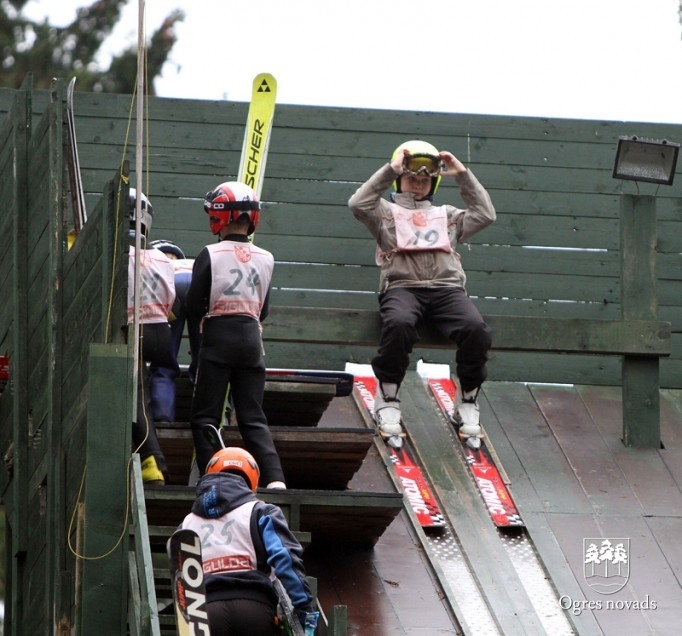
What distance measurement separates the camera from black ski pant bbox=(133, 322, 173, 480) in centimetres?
968

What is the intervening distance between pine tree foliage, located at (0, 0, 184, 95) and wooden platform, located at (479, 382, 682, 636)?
17.4 meters

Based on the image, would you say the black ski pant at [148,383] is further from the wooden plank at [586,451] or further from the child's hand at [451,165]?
the wooden plank at [586,451]

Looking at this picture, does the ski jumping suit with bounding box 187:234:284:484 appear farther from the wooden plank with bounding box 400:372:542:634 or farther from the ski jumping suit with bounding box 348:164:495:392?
the ski jumping suit with bounding box 348:164:495:392

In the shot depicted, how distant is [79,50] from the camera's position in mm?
30984

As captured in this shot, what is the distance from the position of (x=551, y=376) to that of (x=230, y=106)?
3571 millimetres

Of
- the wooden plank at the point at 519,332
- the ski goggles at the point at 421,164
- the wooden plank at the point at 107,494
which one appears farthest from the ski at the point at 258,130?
the wooden plank at the point at 107,494

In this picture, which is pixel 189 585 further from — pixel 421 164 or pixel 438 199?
pixel 438 199

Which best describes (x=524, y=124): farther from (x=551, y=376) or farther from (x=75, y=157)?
(x=75, y=157)

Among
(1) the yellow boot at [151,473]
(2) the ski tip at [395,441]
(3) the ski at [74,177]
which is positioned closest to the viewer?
(1) the yellow boot at [151,473]

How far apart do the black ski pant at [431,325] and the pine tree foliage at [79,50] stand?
1800 centimetres

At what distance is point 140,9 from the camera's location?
9.32m

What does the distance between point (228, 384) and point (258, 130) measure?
3147 millimetres

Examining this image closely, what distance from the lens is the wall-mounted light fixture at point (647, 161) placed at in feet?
41.8

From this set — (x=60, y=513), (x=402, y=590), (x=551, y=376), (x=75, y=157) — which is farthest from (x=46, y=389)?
(x=551, y=376)
